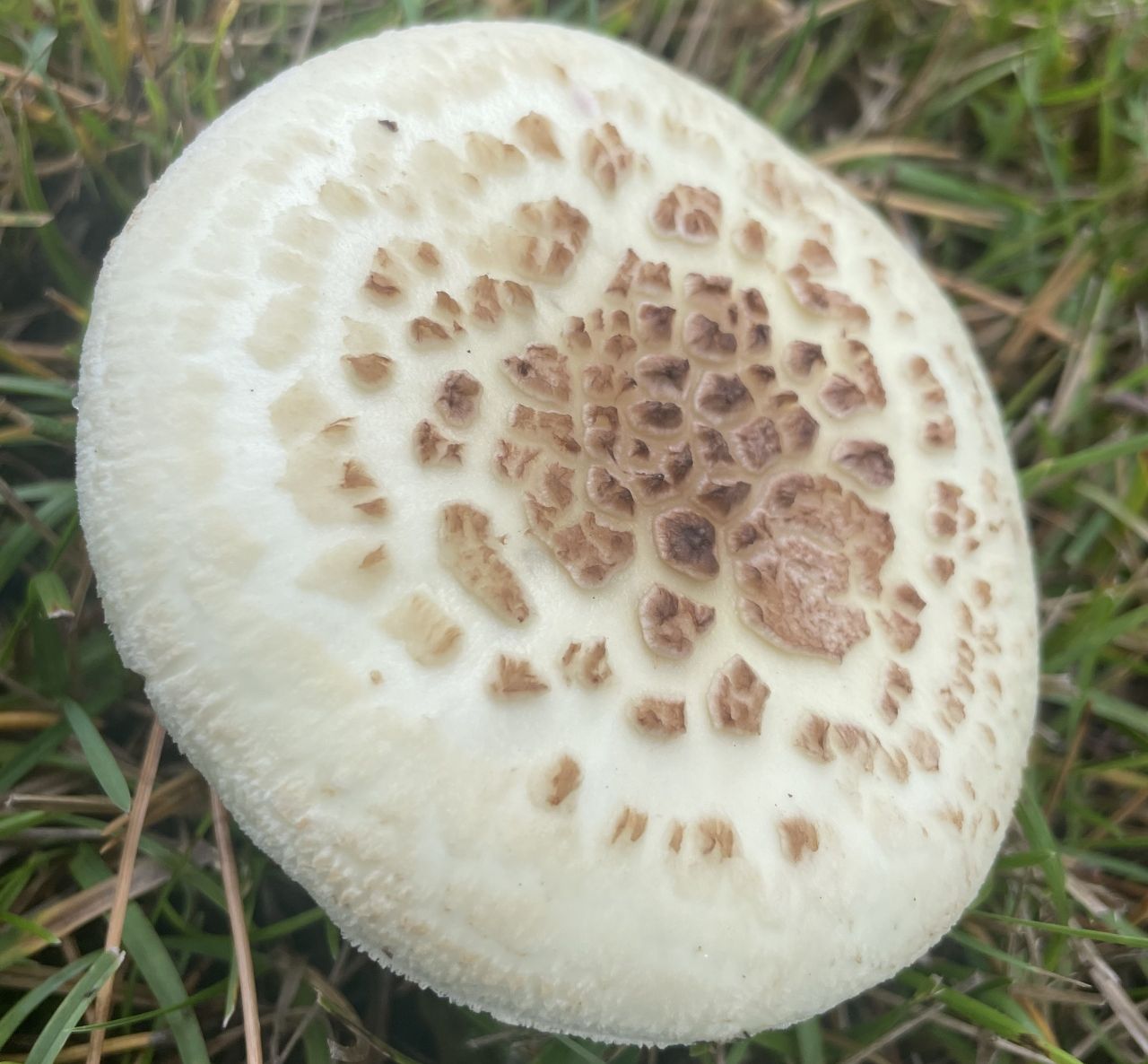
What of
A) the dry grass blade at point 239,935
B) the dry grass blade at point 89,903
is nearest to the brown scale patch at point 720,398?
the dry grass blade at point 239,935

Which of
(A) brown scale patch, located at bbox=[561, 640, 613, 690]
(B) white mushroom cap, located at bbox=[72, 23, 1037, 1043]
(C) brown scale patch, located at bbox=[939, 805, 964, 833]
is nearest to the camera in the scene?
(B) white mushroom cap, located at bbox=[72, 23, 1037, 1043]

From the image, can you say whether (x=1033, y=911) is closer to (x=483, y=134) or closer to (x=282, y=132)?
(x=483, y=134)

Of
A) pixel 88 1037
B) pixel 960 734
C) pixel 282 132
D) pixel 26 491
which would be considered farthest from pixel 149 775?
pixel 960 734

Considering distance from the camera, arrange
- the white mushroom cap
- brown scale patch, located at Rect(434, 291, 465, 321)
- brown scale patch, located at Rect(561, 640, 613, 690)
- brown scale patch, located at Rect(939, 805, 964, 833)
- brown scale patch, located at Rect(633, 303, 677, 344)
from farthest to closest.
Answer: brown scale patch, located at Rect(633, 303, 677, 344) < brown scale patch, located at Rect(939, 805, 964, 833) < brown scale patch, located at Rect(434, 291, 465, 321) < brown scale patch, located at Rect(561, 640, 613, 690) < the white mushroom cap

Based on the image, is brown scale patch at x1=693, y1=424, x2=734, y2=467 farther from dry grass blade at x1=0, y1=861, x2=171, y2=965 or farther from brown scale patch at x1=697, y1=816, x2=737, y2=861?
dry grass blade at x1=0, y1=861, x2=171, y2=965

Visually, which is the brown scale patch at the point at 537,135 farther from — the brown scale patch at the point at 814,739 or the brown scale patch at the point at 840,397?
the brown scale patch at the point at 814,739

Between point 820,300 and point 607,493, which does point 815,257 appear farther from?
point 607,493

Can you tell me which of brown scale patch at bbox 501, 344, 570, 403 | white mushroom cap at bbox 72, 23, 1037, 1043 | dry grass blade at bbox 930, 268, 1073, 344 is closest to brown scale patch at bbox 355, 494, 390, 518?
white mushroom cap at bbox 72, 23, 1037, 1043

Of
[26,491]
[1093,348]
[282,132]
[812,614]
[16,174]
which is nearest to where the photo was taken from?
[282,132]
